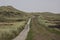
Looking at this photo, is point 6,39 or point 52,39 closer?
point 6,39

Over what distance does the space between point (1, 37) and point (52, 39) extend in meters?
7.80

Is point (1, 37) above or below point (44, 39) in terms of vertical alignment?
above

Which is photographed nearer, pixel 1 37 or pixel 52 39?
pixel 1 37

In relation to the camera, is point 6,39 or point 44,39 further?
point 44,39

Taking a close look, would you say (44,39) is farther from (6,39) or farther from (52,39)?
(6,39)

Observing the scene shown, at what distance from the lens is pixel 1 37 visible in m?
16.6

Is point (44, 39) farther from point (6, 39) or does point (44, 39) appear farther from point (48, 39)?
point (6, 39)

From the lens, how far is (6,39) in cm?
1727

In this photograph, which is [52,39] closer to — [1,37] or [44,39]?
[44,39]

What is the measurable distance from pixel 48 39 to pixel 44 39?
0.50m

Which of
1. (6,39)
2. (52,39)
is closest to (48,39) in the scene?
(52,39)

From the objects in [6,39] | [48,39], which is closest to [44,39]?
[48,39]

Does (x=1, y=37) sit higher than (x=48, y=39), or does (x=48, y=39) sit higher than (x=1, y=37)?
(x=1, y=37)

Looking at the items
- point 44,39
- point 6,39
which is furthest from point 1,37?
point 44,39
